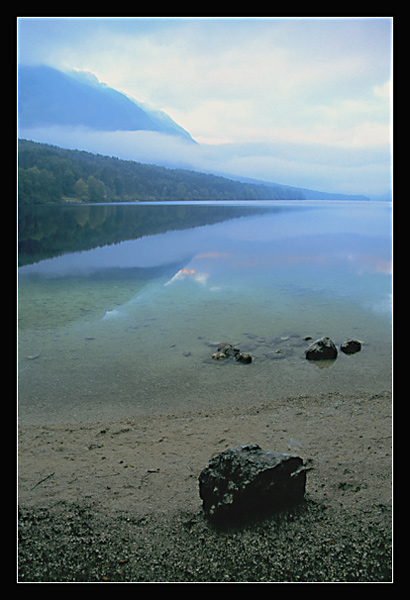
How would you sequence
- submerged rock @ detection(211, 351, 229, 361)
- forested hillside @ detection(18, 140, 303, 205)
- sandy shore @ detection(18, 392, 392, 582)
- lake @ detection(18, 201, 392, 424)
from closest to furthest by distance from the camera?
sandy shore @ detection(18, 392, 392, 582)
lake @ detection(18, 201, 392, 424)
submerged rock @ detection(211, 351, 229, 361)
forested hillside @ detection(18, 140, 303, 205)

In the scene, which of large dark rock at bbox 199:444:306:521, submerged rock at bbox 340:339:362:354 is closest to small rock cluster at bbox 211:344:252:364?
submerged rock at bbox 340:339:362:354

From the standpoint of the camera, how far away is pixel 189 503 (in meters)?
5.47

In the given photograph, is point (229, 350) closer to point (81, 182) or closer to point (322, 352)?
point (322, 352)

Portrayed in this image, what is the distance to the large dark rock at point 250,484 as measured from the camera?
4832 millimetres

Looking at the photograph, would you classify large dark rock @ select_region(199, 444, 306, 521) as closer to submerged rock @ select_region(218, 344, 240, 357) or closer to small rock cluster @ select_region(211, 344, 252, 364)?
small rock cluster @ select_region(211, 344, 252, 364)

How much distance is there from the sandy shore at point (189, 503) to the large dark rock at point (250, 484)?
6.5 inches

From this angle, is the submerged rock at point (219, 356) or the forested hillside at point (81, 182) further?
the forested hillside at point (81, 182)

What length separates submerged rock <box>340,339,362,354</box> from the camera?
39.4 feet

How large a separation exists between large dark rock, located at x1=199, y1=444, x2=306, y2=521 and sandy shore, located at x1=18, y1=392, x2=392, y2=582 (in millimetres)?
166

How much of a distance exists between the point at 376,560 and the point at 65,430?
5.60 m

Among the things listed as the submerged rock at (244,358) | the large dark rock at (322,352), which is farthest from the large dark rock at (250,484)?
the large dark rock at (322,352)

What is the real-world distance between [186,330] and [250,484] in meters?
9.63

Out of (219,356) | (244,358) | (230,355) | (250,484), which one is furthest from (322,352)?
(250,484)

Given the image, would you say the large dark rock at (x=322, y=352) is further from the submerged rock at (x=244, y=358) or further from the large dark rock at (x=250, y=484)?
the large dark rock at (x=250, y=484)
